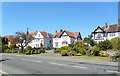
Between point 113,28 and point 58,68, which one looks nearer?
point 58,68

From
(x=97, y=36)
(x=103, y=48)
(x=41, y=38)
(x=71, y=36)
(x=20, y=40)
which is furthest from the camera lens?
(x=41, y=38)

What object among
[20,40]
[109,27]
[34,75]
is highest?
[109,27]

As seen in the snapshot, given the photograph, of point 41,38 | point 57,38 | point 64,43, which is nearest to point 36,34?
point 41,38

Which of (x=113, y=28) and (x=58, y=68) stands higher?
(x=113, y=28)

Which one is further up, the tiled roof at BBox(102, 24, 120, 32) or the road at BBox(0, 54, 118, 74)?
the tiled roof at BBox(102, 24, 120, 32)

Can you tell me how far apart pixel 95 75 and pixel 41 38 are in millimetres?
57874

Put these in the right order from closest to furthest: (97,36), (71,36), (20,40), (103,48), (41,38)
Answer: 1. (103,48)
2. (20,40)
3. (97,36)
4. (71,36)
5. (41,38)

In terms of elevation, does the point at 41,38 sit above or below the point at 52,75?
above

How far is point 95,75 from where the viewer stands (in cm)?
864

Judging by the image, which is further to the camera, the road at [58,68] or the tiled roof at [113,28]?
the tiled roof at [113,28]

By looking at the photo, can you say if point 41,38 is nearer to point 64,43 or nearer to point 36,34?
point 36,34

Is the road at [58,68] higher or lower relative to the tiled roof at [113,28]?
lower

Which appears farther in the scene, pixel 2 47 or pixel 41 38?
pixel 41 38

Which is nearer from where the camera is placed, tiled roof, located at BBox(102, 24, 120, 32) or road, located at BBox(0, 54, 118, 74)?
road, located at BBox(0, 54, 118, 74)
